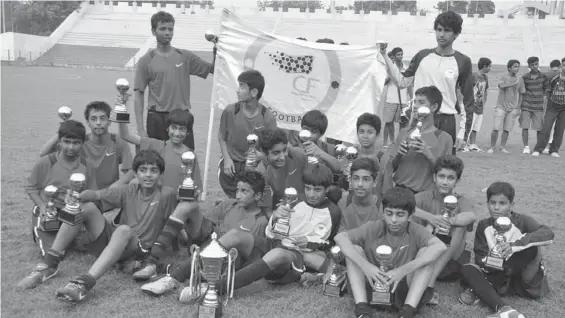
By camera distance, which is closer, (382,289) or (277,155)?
(382,289)

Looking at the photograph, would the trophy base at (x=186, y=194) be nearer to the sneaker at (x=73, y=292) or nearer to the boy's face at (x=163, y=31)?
the sneaker at (x=73, y=292)

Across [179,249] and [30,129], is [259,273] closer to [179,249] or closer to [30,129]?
[179,249]

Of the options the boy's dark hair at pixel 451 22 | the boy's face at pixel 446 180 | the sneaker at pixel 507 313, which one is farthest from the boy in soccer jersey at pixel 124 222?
the boy's dark hair at pixel 451 22

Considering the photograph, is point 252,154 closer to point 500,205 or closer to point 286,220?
point 286,220

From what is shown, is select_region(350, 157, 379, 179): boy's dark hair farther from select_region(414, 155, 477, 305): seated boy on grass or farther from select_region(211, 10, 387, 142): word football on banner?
select_region(211, 10, 387, 142): word football on banner

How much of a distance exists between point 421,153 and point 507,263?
4.17 ft

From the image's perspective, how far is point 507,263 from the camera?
4.72m

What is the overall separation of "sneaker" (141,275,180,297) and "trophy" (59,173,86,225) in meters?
0.78

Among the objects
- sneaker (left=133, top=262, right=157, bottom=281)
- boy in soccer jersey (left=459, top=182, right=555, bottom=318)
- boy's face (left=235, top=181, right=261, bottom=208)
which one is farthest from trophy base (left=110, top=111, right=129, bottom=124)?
boy in soccer jersey (left=459, top=182, right=555, bottom=318)

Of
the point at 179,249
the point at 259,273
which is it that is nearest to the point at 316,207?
the point at 259,273

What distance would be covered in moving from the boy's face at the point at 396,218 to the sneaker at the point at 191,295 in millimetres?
1455

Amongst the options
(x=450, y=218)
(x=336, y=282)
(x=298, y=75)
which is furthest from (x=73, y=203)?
(x=298, y=75)

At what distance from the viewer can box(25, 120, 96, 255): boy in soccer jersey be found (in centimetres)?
518

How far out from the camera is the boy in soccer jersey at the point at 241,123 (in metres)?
6.18
